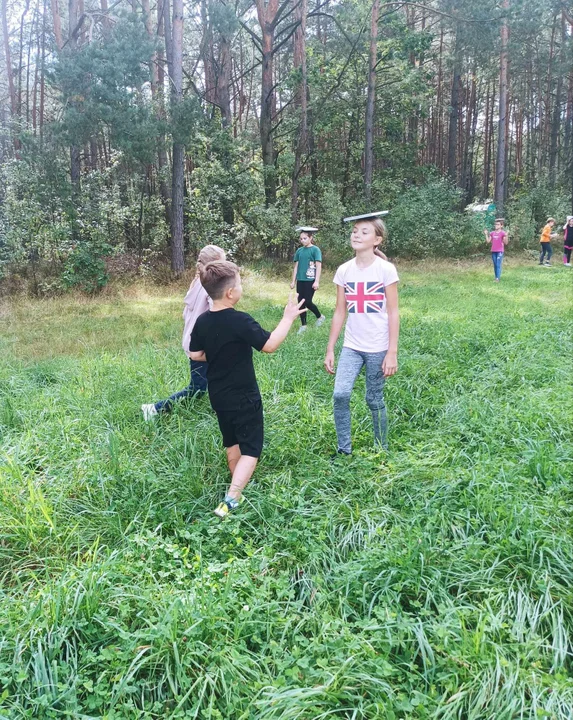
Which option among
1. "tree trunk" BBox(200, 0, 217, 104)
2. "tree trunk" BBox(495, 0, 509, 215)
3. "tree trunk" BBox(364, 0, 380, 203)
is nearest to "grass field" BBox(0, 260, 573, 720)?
"tree trunk" BBox(364, 0, 380, 203)

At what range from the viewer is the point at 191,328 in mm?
4355

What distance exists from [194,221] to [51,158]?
4370 mm

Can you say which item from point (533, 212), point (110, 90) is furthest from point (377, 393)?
point (533, 212)

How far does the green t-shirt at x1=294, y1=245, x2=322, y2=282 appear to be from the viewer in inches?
314

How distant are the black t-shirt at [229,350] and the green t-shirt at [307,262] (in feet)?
16.4

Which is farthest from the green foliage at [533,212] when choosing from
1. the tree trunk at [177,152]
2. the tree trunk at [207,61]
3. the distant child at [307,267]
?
the distant child at [307,267]

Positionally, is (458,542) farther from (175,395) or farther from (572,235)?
(572,235)

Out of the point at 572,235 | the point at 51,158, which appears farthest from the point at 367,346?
the point at 572,235

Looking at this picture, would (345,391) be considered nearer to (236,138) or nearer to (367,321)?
(367,321)

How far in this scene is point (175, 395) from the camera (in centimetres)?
475

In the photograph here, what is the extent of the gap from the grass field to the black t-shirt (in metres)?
0.69

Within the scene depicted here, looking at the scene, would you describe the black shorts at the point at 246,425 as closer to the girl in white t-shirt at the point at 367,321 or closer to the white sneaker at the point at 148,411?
the girl in white t-shirt at the point at 367,321

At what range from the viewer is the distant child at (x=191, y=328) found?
408cm

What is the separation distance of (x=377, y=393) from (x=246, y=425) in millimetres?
1173
